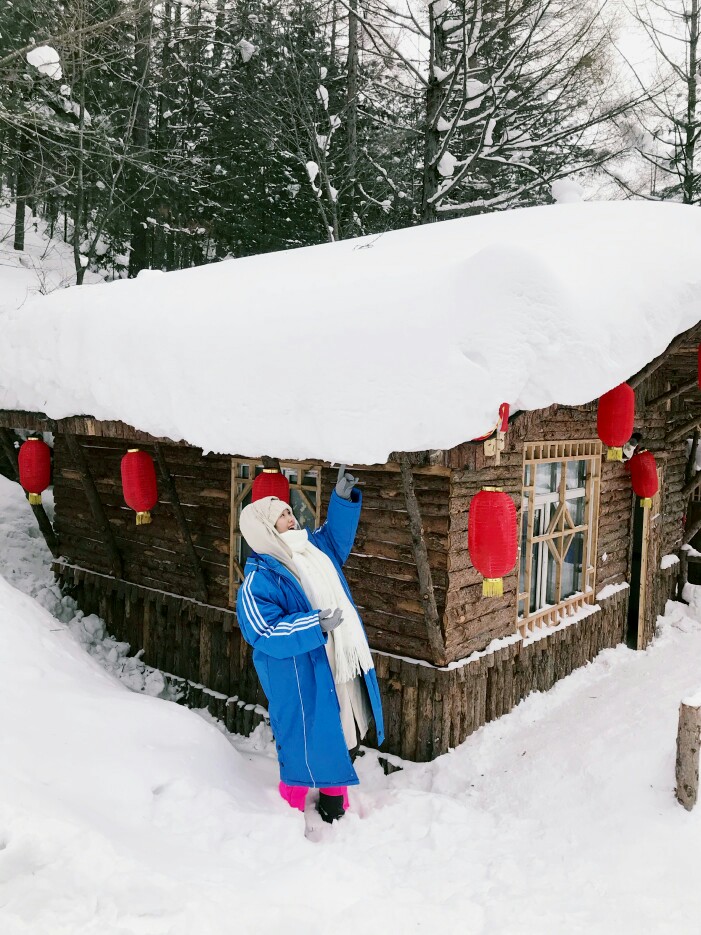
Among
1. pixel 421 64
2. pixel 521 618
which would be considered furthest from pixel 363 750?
pixel 421 64

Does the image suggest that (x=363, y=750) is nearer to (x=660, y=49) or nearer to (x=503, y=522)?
(x=503, y=522)

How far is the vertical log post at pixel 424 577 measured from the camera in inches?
184

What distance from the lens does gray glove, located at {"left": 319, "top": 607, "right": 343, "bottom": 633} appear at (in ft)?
12.2

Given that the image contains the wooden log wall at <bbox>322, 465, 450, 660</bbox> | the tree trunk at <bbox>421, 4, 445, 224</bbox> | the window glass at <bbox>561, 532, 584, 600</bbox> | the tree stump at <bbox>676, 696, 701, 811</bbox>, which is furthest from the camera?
the tree trunk at <bbox>421, 4, 445, 224</bbox>

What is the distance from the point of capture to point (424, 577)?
491cm

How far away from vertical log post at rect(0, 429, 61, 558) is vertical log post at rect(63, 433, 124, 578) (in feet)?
2.00

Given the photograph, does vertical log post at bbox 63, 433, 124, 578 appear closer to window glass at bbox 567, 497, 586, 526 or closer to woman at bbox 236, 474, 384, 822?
woman at bbox 236, 474, 384, 822

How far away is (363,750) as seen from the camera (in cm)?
552

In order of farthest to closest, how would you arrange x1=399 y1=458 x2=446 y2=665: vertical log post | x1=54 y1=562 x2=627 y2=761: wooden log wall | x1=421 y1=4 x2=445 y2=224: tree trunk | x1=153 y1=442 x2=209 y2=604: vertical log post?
x1=421 y1=4 x2=445 y2=224: tree trunk
x1=153 y1=442 x2=209 y2=604: vertical log post
x1=54 y1=562 x2=627 y2=761: wooden log wall
x1=399 y1=458 x2=446 y2=665: vertical log post

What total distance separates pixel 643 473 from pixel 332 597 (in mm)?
5217

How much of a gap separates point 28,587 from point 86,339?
14.6 feet

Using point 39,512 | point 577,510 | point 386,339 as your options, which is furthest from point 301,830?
point 39,512

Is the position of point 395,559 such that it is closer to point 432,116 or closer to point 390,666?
point 390,666

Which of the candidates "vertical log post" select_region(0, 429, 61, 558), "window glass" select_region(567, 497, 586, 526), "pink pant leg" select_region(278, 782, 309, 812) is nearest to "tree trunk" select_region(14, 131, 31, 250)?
"vertical log post" select_region(0, 429, 61, 558)
